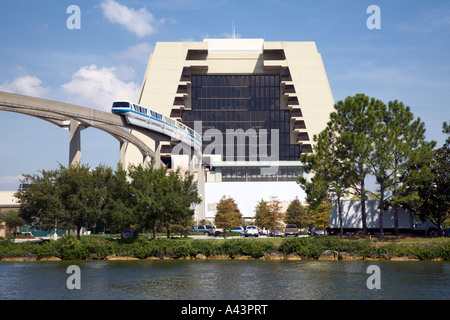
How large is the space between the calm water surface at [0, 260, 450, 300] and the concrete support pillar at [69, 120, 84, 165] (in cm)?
1802

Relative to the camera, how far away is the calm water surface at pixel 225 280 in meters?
24.7

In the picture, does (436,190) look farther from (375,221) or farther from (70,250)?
(70,250)

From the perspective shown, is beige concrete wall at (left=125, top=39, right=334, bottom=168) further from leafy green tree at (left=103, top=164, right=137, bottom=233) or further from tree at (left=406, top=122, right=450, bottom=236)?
leafy green tree at (left=103, top=164, right=137, bottom=233)

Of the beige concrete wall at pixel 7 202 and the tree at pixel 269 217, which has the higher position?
the beige concrete wall at pixel 7 202

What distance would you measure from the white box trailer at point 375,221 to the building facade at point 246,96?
A: 5798 centimetres

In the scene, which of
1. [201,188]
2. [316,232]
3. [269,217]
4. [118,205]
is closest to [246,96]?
[201,188]

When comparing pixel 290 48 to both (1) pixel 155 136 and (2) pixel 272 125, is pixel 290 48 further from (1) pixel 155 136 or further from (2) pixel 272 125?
(1) pixel 155 136

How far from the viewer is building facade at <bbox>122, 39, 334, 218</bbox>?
116125 millimetres

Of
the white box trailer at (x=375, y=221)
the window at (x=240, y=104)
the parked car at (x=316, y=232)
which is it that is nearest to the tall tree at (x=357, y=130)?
the white box trailer at (x=375, y=221)

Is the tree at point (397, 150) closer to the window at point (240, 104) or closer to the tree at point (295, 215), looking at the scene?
the tree at point (295, 215)

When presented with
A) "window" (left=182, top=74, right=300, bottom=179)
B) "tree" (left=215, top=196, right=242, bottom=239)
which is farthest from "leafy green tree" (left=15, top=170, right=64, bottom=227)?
"window" (left=182, top=74, right=300, bottom=179)

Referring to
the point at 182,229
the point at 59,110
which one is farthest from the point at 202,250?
the point at 59,110
